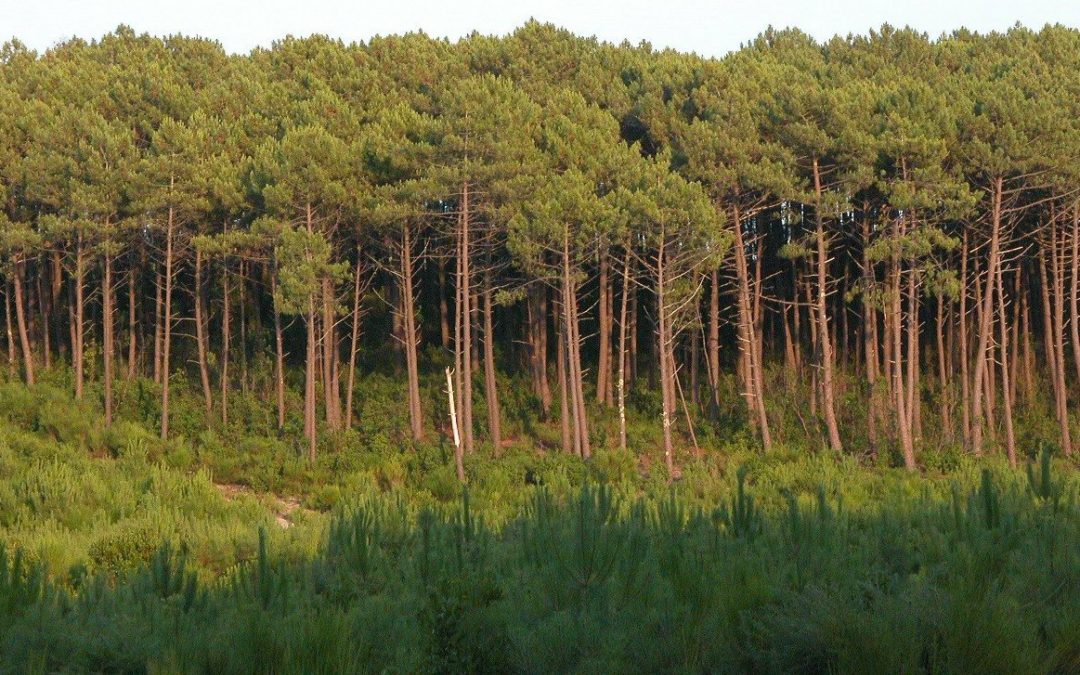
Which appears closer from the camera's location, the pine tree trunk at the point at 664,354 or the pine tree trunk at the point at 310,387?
the pine tree trunk at the point at 664,354

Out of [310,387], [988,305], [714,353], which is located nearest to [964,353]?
[988,305]

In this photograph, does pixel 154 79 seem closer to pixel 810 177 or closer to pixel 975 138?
pixel 810 177

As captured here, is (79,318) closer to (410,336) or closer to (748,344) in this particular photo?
(410,336)

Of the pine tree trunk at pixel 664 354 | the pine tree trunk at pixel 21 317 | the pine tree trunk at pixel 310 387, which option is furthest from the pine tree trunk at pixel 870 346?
the pine tree trunk at pixel 21 317

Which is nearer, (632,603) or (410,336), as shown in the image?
(632,603)

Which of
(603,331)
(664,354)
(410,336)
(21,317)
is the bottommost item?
(664,354)

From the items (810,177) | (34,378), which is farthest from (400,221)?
(34,378)

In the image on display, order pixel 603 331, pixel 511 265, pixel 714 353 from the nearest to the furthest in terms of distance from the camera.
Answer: pixel 511 265, pixel 603 331, pixel 714 353

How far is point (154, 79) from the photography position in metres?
37.0

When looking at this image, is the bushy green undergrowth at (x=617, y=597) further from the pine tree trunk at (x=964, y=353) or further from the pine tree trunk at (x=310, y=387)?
the pine tree trunk at (x=964, y=353)

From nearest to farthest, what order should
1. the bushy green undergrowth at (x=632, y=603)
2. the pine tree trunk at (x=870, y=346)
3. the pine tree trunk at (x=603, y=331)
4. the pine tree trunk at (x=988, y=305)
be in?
the bushy green undergrowth at (x=632, y=603) < the pine tree trunk at (x=988, y=305) < the pine tree trunk at (x=870, y=346) < the pine tree trunk at (x=603, y=331)

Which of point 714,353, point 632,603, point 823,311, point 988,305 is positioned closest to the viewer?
point 632,603

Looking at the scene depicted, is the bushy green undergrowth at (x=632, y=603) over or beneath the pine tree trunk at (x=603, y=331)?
beneath

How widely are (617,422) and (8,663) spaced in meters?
27.8
